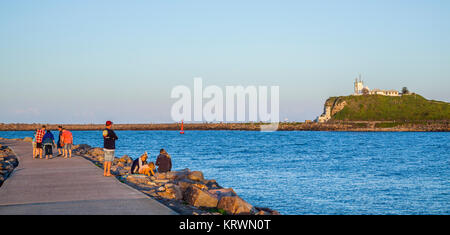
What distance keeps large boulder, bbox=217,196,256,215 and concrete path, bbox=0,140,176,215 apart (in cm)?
209

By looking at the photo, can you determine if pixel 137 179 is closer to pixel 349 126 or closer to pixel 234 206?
pixel 234 206

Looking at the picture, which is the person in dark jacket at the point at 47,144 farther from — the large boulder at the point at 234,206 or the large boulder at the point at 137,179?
the large boulder at the point at 234,206

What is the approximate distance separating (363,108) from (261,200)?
587 ft

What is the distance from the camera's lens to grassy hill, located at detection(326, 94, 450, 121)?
178 m

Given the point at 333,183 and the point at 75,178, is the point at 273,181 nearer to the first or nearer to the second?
the point at 333,183

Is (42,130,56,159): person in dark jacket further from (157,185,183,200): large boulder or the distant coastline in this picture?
the distant coastline

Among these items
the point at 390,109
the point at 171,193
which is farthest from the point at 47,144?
the point at 390,109

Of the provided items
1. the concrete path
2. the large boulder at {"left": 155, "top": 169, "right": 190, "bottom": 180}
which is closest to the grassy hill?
the large boulder at {"left": 155, "top": 169, "right": 190, "bottom": 180}

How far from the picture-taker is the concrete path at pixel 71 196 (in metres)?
9.98

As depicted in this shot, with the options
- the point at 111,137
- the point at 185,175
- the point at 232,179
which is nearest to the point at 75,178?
the point at 111,137

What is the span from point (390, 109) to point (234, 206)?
18617cm

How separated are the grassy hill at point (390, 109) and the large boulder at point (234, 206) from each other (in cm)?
17643

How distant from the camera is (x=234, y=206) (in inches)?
476

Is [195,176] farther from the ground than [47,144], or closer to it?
closer to it
